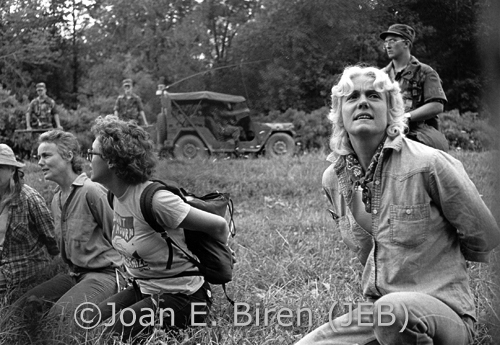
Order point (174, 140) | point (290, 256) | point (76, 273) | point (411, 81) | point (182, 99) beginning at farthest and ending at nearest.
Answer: point (174, 140)
point (182, 99)
point (290, 256)
point (411, 81)
point (76, 273)

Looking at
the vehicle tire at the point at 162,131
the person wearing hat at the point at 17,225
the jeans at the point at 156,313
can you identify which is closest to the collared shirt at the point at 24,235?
the person wearing hat at the point at 17,225

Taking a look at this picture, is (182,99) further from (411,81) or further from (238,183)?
(411,81)

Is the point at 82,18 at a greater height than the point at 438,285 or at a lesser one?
greater

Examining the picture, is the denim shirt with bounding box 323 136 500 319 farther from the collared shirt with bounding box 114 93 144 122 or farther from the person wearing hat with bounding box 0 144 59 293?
the collared shirt with bounding box 114 93 144 122

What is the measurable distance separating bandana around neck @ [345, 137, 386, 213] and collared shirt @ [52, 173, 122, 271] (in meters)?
1.37

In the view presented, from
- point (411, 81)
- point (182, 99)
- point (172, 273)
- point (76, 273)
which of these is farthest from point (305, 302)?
point (182, 99)

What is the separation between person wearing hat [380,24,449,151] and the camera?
2.87 meters

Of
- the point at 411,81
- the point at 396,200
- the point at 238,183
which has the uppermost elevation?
the point at 411,81

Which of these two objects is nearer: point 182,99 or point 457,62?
point 457,62

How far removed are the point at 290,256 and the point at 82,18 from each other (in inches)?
83.4

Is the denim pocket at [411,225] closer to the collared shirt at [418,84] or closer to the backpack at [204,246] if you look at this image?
the backpack at [204,246]

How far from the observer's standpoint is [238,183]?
5.92 metres

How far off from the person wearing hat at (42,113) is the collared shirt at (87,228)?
8.15 ft

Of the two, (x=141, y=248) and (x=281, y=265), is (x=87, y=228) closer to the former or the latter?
(x=141, y=248)
